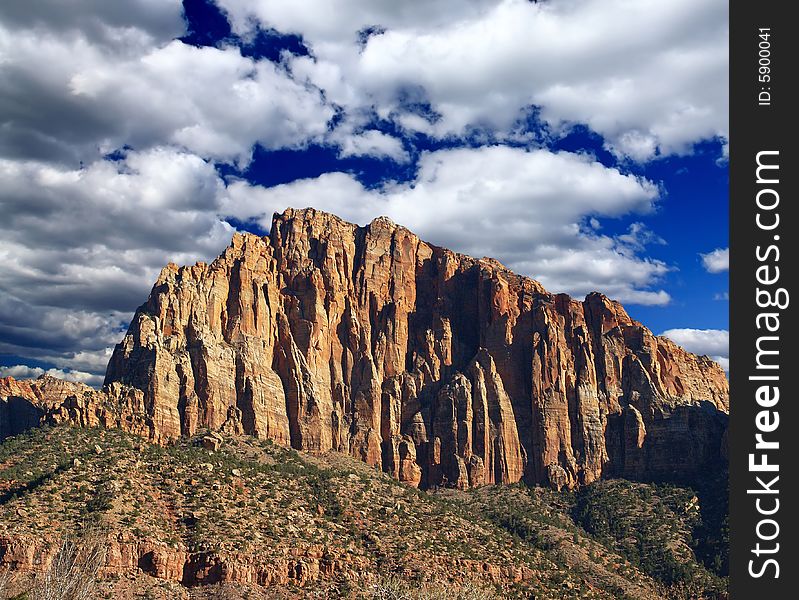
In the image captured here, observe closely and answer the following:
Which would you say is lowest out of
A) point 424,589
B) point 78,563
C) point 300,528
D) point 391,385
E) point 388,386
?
point 424,589

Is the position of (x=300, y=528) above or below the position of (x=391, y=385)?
below

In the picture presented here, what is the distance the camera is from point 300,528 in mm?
125375

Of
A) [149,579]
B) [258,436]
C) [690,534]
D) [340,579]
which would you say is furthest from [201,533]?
[690,534]

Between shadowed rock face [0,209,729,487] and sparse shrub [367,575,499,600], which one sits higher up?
shadowed rock face [0,209,729,487]

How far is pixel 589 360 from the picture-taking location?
198 meters

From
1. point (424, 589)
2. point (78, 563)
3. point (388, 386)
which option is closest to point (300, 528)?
point (424, 589)

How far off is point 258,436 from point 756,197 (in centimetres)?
14185

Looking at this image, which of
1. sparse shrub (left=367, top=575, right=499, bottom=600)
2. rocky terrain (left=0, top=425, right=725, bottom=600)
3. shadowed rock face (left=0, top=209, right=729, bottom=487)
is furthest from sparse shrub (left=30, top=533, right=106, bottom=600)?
shadowed rock face (left=0, top=209, right=729, bottom=487)

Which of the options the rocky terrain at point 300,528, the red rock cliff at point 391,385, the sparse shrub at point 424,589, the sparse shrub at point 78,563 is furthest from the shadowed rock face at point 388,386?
the sparse shrub at point 424,589

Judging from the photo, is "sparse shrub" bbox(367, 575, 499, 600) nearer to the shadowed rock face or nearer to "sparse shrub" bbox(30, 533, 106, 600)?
"sparse shrub" bbox(30, 533, 106, 600)

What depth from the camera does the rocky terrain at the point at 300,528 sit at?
10619 cm

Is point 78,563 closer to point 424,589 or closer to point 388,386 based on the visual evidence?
point 424,589

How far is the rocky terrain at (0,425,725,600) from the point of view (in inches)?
4181

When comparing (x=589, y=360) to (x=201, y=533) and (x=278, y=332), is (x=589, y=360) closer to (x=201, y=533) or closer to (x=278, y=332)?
(x=278, y=332)
